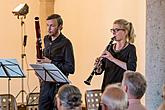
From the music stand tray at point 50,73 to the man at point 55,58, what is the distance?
89 mm

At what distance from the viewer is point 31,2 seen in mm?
8398

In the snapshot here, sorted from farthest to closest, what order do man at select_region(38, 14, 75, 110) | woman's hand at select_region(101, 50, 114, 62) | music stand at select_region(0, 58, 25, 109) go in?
music stand at select_region(0, 58, 25, 109) → man at select_region(38, 14, 75, 110) → woman's hand at select_region(101, 50, 114, 62)

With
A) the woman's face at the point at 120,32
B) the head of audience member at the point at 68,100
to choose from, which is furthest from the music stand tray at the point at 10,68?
the head of audience member at the point at 68,100

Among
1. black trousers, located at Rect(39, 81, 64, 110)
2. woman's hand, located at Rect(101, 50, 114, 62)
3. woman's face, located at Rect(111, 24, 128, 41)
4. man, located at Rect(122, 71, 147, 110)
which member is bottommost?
black trousers, located at Rect(39, 81, 64, 110)

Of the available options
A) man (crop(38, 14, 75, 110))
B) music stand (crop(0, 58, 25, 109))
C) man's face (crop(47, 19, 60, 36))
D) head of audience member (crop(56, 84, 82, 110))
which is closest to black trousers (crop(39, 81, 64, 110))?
man (crop(38, 14, 75, 110))

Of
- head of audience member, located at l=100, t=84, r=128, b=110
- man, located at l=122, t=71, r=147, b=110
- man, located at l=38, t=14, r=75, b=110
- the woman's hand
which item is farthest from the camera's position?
man, located at l=38, t=14, r=75, b=110

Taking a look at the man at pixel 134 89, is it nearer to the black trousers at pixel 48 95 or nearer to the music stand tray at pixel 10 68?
the black trousers at pixel 48 95

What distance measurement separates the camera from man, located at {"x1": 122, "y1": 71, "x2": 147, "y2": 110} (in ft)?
9.87

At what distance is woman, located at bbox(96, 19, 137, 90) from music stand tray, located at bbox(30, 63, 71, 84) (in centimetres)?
41

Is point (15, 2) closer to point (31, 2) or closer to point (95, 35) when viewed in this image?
point (31, 2)

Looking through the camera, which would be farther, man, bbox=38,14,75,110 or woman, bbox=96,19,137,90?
man, bbox=38,14,75,110

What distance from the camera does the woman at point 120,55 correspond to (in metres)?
4.20

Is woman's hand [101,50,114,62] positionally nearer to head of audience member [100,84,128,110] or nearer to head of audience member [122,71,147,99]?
head of audience member [122,71,147,99]

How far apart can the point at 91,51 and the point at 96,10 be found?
27.8 inches
